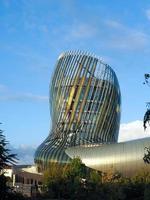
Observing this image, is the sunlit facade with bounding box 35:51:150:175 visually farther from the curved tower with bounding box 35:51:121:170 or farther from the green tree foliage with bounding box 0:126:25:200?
the green tree foliage with bounding box 0:126:25:200

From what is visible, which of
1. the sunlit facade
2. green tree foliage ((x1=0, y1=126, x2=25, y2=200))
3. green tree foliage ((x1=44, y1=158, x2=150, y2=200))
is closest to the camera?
green tree foliage ((x1=0, y1=126, x2=25, y2=200))

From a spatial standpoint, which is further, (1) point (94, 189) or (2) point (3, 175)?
(1) point (94, 189)

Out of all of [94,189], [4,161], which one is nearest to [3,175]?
[4,161]

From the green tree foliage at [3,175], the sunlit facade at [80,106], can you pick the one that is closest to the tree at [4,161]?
the green tree foliage at [3,175]

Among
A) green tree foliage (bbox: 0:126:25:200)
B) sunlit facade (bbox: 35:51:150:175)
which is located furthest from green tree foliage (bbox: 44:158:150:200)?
sunlit facade (bbox: 35:51:150:175)

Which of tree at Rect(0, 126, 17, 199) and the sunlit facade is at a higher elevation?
the sunlit facade

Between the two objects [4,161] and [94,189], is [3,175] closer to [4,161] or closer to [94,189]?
[4,161]

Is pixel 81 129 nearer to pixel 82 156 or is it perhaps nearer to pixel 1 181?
pixel 82 156

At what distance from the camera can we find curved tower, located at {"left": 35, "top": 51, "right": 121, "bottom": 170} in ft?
389

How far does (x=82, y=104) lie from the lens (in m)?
118

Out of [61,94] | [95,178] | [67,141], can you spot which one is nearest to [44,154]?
[67,141]

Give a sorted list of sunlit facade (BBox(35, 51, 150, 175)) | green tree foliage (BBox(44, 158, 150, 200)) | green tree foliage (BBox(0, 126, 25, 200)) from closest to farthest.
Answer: green tree foliage (BBox(0, 126, 25, 200)) → green tree foliage (BBox(44, 158, 150, 200)) → sunlit facade (BBox(35, 51, 150, 175))

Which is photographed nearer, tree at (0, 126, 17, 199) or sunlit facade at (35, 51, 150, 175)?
tree at (0, 126, 17, 199)

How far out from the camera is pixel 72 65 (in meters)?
121
